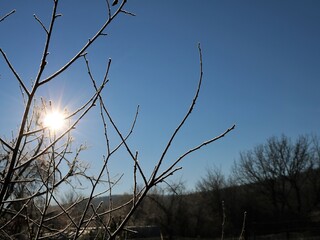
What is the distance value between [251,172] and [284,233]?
9.40 metres

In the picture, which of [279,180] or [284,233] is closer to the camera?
[284,233]

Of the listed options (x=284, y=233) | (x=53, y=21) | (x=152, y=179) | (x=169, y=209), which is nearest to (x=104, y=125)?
(x=152, y=179)

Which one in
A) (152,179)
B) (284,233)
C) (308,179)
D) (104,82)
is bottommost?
(284,233)

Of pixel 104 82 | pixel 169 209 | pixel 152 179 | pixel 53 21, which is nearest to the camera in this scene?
pixel 53 21

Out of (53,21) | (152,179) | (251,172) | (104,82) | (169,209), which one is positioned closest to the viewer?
(53,21)

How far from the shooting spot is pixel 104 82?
43.9 inches

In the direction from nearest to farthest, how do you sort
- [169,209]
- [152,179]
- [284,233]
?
[152,179] < [284,233] < [169,209]

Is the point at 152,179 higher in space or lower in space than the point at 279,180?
lower

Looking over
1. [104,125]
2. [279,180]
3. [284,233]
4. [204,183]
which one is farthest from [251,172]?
[104,125]

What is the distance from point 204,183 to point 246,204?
4966 mm

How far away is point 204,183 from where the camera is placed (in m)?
37.0

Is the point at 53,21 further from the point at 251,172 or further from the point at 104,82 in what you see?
the point at 251,172

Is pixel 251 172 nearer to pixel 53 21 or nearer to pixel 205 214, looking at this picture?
pixel 205 214

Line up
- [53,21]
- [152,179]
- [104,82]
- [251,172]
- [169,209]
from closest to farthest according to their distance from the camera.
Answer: [53,21] < [152,179] < [104,82] < [169,209] < [251,172]
